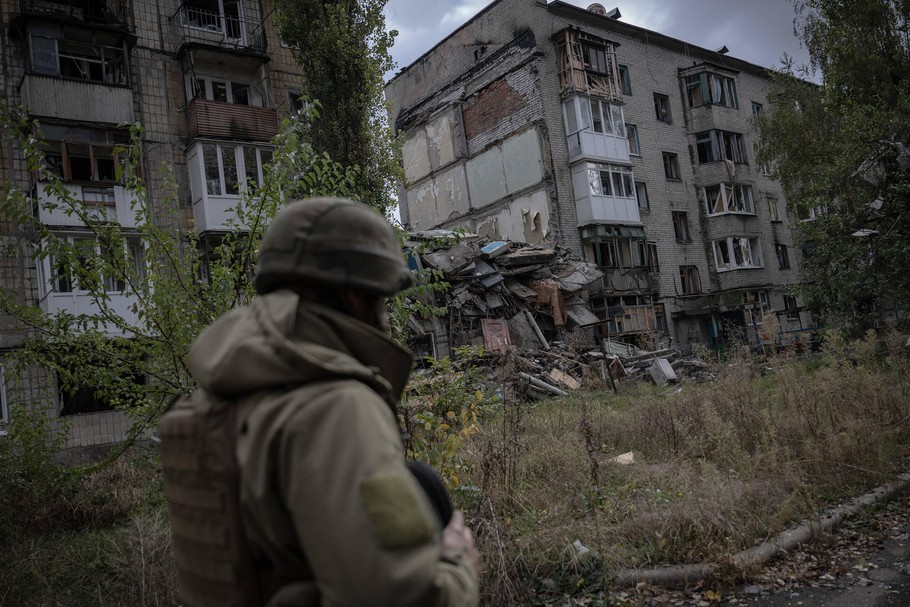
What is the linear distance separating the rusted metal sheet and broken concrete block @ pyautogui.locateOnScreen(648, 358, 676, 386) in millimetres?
4646

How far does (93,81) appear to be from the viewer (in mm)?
18016

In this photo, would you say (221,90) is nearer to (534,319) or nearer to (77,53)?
(77,53)

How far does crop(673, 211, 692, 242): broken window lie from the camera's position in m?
30.8

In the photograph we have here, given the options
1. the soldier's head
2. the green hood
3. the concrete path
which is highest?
the soldier's head

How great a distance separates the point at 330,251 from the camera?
1547 millimetres

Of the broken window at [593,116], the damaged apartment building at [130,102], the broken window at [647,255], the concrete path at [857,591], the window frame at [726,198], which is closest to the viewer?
the concrete path at [857,591]

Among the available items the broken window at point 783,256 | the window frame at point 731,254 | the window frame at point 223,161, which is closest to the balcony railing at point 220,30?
the window frame at point 223,161

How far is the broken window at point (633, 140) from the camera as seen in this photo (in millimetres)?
29797

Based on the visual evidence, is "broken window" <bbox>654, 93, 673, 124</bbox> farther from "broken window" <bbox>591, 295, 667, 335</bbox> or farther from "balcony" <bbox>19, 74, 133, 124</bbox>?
"balcony" <bbox>19, 74, 133, 124</bbox>

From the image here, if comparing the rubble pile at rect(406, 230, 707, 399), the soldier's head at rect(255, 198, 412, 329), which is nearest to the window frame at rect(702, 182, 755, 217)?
the rubble pile at rect(406, 230, 707, 399)

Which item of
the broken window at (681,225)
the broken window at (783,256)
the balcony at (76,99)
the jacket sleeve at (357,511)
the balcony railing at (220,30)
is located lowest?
the jacket sleeve at (357,511)

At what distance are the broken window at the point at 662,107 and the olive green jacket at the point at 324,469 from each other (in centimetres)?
3314

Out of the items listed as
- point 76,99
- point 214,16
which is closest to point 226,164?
point 76,99

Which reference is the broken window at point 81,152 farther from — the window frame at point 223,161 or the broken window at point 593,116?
the broken window at point 593,116
